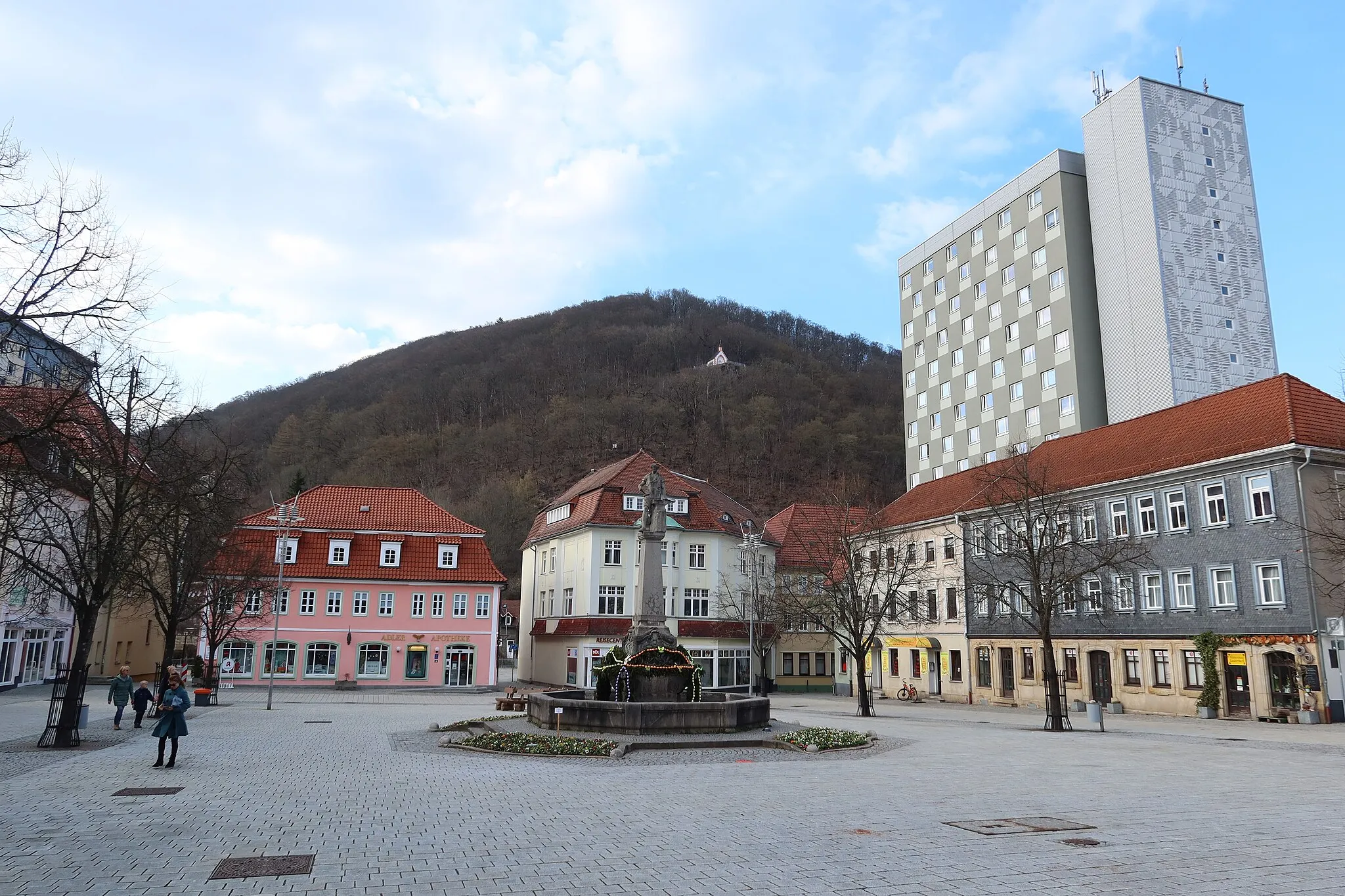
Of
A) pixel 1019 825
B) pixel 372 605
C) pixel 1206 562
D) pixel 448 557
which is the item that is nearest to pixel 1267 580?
pixel 1206 562

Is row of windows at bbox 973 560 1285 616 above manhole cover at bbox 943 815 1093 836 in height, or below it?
above

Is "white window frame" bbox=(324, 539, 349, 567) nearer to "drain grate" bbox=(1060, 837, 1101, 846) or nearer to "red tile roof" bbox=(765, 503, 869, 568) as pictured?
"red tile roof" bbox=(765, 503, 869, 568)

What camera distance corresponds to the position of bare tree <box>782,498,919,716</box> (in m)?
35.1

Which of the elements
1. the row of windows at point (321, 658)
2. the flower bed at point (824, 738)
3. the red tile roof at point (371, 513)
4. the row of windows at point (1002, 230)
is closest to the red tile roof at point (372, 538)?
the red tile roof at point (371, 513)

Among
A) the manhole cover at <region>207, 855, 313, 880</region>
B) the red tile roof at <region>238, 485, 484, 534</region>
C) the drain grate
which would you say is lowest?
the drain grate

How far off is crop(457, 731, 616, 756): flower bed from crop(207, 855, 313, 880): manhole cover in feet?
31.8

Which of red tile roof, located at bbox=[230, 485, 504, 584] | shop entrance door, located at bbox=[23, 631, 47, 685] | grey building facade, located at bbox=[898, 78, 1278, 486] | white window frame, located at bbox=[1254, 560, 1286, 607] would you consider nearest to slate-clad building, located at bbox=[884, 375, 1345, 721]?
white window frame, located at bbox=[1254, 560, 1286, 607]

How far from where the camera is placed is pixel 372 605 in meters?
49.1

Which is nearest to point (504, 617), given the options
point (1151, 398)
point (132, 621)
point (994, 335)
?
point (132, 621)

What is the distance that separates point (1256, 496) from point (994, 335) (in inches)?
1206

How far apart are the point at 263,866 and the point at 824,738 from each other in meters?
14.4

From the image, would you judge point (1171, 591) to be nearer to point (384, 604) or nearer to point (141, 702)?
point (141, 702)

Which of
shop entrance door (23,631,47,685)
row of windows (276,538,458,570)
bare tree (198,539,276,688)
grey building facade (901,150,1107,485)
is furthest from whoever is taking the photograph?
grey building facade (901,150,1107,485)

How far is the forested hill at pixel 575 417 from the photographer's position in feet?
331
